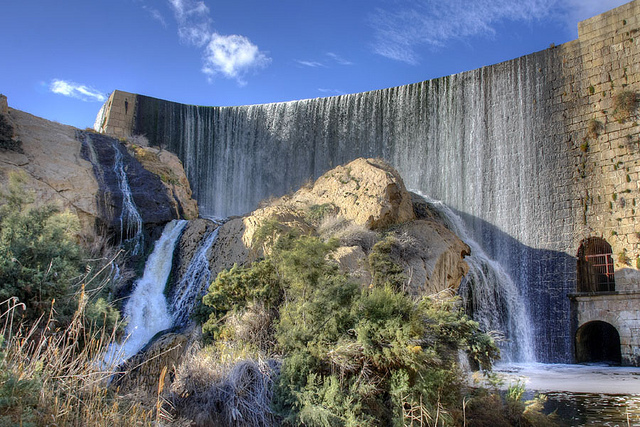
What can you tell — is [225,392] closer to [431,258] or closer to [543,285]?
[431,258]

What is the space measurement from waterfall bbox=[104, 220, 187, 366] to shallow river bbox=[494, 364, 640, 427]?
827 centimetres

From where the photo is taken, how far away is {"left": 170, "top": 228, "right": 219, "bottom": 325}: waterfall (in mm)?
13205

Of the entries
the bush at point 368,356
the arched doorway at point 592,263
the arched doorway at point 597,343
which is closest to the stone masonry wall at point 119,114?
the bush at point 368,356

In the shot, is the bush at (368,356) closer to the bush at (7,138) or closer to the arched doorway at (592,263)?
the arched doorway at (592,263)

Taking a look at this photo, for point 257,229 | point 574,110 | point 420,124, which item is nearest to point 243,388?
point 257,229

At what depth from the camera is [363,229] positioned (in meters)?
13.1

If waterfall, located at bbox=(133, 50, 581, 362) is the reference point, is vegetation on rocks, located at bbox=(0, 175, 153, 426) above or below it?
below

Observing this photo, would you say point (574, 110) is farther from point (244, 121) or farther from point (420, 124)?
point (244, 121)

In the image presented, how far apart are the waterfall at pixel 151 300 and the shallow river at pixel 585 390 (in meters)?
8.27

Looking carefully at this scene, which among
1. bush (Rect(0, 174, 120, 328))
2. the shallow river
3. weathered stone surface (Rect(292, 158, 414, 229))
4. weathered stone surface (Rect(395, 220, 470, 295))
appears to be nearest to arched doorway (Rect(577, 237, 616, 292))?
the shallow river

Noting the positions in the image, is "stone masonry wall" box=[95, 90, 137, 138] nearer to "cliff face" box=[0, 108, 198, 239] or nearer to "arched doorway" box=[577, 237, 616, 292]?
"cliff face" box=[0, 108, 198, 239]

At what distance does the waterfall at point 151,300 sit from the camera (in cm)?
1256

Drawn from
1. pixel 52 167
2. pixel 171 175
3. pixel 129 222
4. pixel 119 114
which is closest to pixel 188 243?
pixel 129 222

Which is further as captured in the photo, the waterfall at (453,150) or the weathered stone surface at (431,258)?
the waterfall at (453,150)
